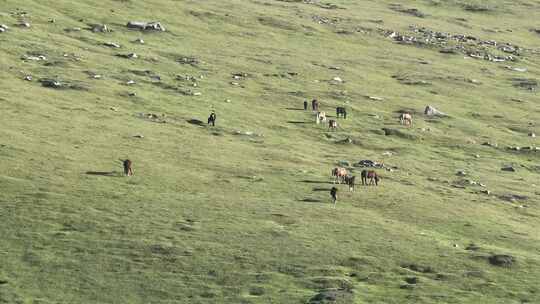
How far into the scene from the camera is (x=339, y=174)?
183 feet

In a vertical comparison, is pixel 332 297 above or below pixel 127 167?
below

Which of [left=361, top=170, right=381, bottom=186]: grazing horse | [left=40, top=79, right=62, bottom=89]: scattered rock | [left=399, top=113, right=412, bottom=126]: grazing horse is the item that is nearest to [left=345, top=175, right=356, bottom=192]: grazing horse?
[left=361, top=170, right=381, bottom=186]: grazing horse

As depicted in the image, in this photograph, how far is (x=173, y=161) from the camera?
2247 inches

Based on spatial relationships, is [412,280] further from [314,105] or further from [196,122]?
[314,105]

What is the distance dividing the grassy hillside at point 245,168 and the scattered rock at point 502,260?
7.5 inches

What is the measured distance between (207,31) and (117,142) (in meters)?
56.9

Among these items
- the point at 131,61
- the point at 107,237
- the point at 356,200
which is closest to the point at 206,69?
the point at 131,61

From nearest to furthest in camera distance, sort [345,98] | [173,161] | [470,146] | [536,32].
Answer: [173,161] < [470,146] < [345,98] < [536,32]

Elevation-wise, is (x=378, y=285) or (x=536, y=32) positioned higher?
(x=536, y=32)

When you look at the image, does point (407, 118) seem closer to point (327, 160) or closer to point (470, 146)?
point (470, 146)

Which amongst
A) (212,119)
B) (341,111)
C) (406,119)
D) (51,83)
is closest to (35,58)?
(51,83)

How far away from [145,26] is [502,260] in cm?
7136

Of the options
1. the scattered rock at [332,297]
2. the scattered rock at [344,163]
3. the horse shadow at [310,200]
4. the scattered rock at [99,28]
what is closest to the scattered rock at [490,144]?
the scattered rock at [344,163]

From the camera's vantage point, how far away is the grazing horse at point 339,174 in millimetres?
55625
